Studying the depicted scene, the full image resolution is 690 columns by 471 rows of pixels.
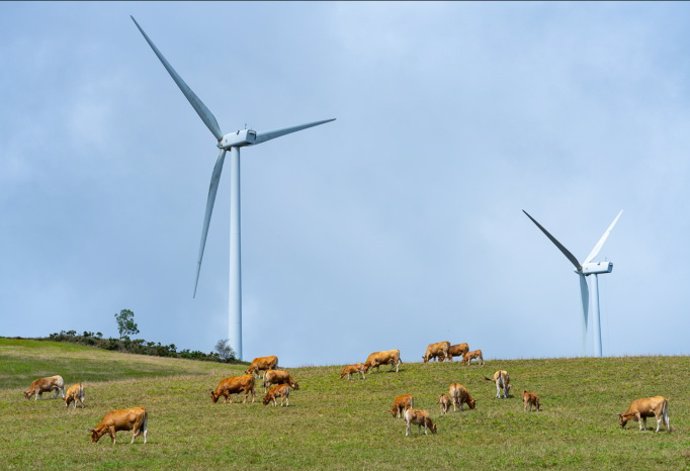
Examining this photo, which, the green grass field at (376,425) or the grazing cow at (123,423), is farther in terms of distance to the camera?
the grazing cow at (123,423)

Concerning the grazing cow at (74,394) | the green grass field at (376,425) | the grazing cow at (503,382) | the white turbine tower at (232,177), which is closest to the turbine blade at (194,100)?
the white turbine tower at (232,177)

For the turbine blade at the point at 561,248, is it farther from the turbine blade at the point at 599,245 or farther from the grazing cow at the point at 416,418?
the grazing cow at the point at 416,418

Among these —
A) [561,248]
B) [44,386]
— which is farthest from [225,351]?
[44,386]

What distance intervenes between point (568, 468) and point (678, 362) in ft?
73.5

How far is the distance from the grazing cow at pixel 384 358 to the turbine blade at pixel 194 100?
119 feet

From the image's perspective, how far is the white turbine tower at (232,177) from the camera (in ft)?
252

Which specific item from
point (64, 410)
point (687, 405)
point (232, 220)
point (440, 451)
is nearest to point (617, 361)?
point (687, 405)

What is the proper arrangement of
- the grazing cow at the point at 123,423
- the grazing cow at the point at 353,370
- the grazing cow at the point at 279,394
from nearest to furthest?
the grazing cow at the point at 123,423, the grazing cow at the point at 279,394, the grazing cow at the point at 353,370

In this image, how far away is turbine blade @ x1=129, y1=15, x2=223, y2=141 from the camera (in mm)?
79375

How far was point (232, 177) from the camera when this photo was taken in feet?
264

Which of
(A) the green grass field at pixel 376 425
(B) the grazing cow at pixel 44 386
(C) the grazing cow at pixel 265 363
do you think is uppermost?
(C) the grazing cow at pixel 265 363

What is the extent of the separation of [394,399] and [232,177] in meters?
43.3

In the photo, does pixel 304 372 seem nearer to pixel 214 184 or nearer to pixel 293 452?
pixel 293 452

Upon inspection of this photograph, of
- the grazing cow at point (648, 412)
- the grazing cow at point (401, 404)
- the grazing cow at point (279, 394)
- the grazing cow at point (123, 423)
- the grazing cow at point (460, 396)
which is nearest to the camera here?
the grazing cow at point (648, 412)
